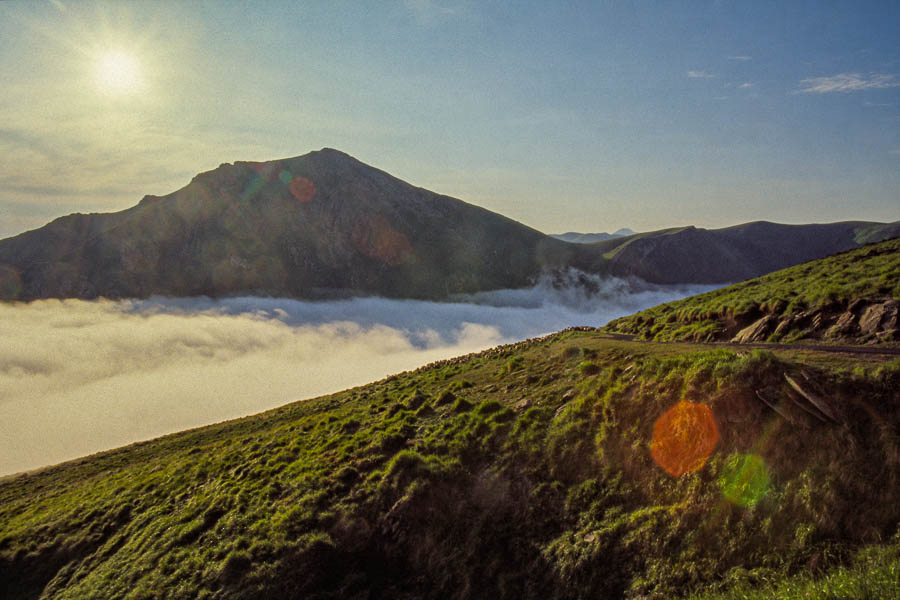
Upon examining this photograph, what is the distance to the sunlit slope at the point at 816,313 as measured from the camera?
675 inches

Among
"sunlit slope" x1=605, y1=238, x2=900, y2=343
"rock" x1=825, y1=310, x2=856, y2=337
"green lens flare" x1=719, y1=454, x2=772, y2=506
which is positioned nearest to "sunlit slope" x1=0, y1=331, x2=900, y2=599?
"green lens flare" x1=719, y1=454, x2=772, y2=506

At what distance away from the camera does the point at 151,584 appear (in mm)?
16438

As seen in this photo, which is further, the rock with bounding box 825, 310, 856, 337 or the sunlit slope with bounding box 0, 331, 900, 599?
the rock with bounding box 825, 310, 856, 337

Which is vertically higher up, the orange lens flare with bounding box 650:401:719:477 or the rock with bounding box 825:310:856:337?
the rock with bounding box 825:310:856:337

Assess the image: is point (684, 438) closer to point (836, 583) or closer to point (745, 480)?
point (745, 480)

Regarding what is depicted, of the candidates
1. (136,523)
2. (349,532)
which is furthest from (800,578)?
(136,523)

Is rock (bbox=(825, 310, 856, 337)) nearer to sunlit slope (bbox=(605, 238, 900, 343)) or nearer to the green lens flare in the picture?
sunlit slope (bbox=(605, 238, 900, 343))

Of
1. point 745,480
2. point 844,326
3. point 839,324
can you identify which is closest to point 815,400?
point 745,480

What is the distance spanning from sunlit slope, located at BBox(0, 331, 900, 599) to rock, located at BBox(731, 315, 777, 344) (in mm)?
4859

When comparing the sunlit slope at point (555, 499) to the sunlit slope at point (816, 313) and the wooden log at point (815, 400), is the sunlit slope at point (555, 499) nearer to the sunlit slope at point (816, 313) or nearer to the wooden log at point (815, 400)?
the wooden log at point (815, 400)

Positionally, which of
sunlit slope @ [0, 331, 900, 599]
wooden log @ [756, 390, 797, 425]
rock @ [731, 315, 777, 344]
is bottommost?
sunlit slope @ [0, 331, 900, 599]

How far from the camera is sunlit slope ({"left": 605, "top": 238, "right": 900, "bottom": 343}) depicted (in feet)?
56.2

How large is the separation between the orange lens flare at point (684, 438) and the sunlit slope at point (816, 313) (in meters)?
9.81

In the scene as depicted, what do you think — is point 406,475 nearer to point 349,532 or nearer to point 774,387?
point 349,532
